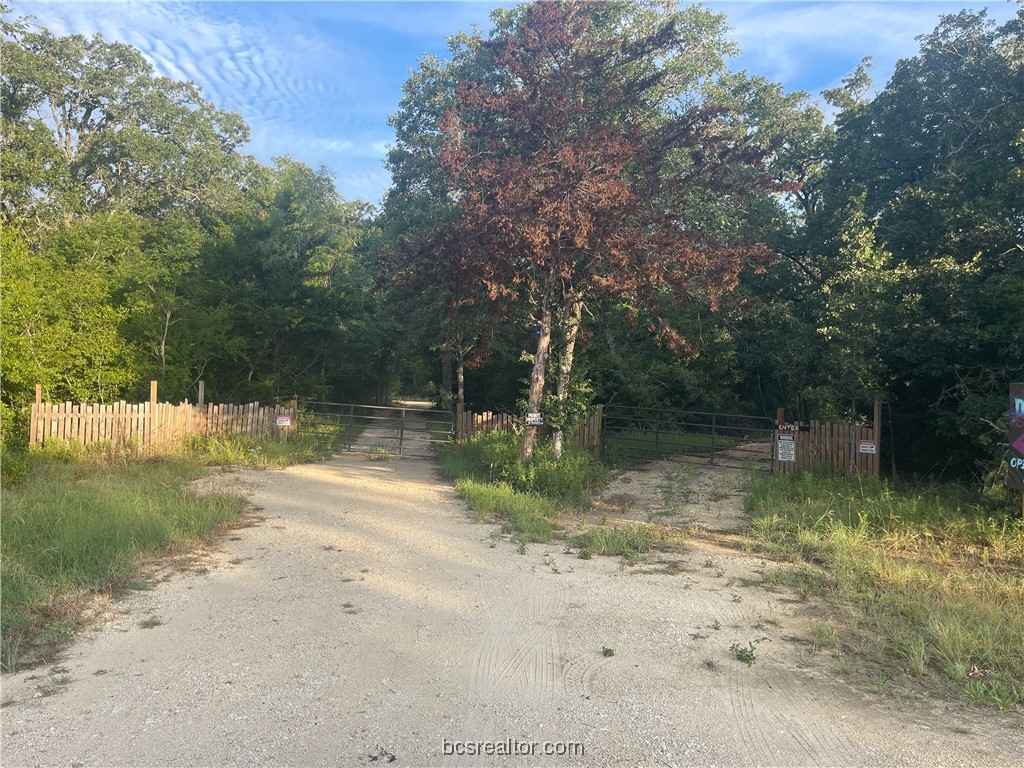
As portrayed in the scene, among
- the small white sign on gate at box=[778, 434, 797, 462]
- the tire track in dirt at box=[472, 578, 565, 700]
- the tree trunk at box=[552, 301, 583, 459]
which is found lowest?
the tire track in dirt at box=[472, 578, 565, 700]

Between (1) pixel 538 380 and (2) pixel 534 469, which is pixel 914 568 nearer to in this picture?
(2) pixel 534 469

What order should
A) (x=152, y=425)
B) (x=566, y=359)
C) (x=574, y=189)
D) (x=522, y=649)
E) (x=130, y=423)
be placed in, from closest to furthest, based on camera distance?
(x=522, y=649)
(x=574, y=189)
(x=566, y=359)
(x=130, y=423)
(x=152, y=425)

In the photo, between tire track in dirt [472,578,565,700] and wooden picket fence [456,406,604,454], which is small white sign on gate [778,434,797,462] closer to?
wooden picket fence [456,406,604,454]

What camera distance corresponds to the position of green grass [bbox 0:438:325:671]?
4.95m

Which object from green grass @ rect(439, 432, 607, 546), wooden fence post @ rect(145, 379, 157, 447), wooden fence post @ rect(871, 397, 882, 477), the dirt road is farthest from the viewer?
wooden fence post @ rect(145, 379, 157, 447)

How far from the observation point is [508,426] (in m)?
17.2

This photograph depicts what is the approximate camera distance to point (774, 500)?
10.1 metres

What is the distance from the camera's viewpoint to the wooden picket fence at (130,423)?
13383 mm

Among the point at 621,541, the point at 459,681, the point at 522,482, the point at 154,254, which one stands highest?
the point at 154,254

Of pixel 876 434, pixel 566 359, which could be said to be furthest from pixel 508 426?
pixel 876 434

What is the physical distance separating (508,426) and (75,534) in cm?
1145

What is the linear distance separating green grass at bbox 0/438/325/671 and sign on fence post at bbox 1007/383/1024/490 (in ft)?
30.9

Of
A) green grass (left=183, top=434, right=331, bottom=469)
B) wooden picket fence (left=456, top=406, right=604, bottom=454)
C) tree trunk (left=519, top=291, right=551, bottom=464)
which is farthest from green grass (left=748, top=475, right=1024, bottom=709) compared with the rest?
green grass (left=183, top=434, right=331, bottom=469)

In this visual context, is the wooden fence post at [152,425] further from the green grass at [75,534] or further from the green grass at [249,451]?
the green grass at [75,534]
